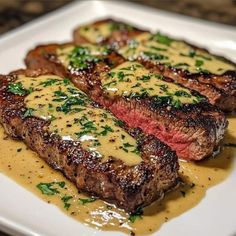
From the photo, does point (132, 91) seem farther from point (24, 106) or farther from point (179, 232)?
point (179, 232)

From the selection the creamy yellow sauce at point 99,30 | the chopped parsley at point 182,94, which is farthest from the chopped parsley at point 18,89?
the creamy yellow sauce at point 99,30

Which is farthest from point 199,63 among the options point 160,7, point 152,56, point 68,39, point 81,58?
point 160,7

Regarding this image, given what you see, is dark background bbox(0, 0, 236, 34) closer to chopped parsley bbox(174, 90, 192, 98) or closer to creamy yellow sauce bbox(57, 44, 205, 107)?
creamy yellow sauce bbox(57, 44, 205, 107)

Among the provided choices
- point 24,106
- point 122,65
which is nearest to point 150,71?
point 122,65

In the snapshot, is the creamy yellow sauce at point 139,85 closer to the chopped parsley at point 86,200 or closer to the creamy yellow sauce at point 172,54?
the creamy yellow sauce at point 172,54

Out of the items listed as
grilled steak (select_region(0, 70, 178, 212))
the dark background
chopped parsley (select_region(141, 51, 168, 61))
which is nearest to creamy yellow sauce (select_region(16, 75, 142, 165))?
grilled steak (select_region(0, 70, 178, 212))
